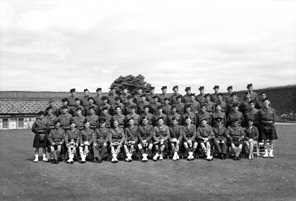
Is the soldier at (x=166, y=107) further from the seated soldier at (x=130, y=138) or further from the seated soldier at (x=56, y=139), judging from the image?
the seated soldier at (x=56, y=139)

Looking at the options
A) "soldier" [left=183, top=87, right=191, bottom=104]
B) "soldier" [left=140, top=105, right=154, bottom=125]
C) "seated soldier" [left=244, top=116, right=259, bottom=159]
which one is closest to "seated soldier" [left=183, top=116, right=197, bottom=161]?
"soldier" [left=140, top=105, right=154, bottom=125]

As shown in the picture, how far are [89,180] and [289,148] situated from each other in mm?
9923

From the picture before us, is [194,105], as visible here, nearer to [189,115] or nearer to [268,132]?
[189,115]

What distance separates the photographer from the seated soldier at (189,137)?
1295 cm

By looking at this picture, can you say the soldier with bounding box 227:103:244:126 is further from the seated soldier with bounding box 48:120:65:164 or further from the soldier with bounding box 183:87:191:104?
the seated soldier with bounding box 48:120:65:164

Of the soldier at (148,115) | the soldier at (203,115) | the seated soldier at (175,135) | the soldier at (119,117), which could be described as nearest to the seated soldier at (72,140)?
the soldier at (119,117)

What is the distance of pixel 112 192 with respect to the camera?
8.25m

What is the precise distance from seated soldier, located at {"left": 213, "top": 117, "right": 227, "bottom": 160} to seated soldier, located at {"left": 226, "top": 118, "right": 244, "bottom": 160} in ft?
0.64

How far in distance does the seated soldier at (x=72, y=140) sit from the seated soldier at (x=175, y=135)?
3534mm

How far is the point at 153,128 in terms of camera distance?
13.5 m

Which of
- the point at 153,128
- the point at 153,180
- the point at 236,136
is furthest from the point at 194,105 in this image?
the point at 153,180

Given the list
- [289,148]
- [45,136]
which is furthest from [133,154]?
[289,148]

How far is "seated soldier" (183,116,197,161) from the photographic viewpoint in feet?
42.5

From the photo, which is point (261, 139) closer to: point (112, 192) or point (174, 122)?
point (174, 122)
